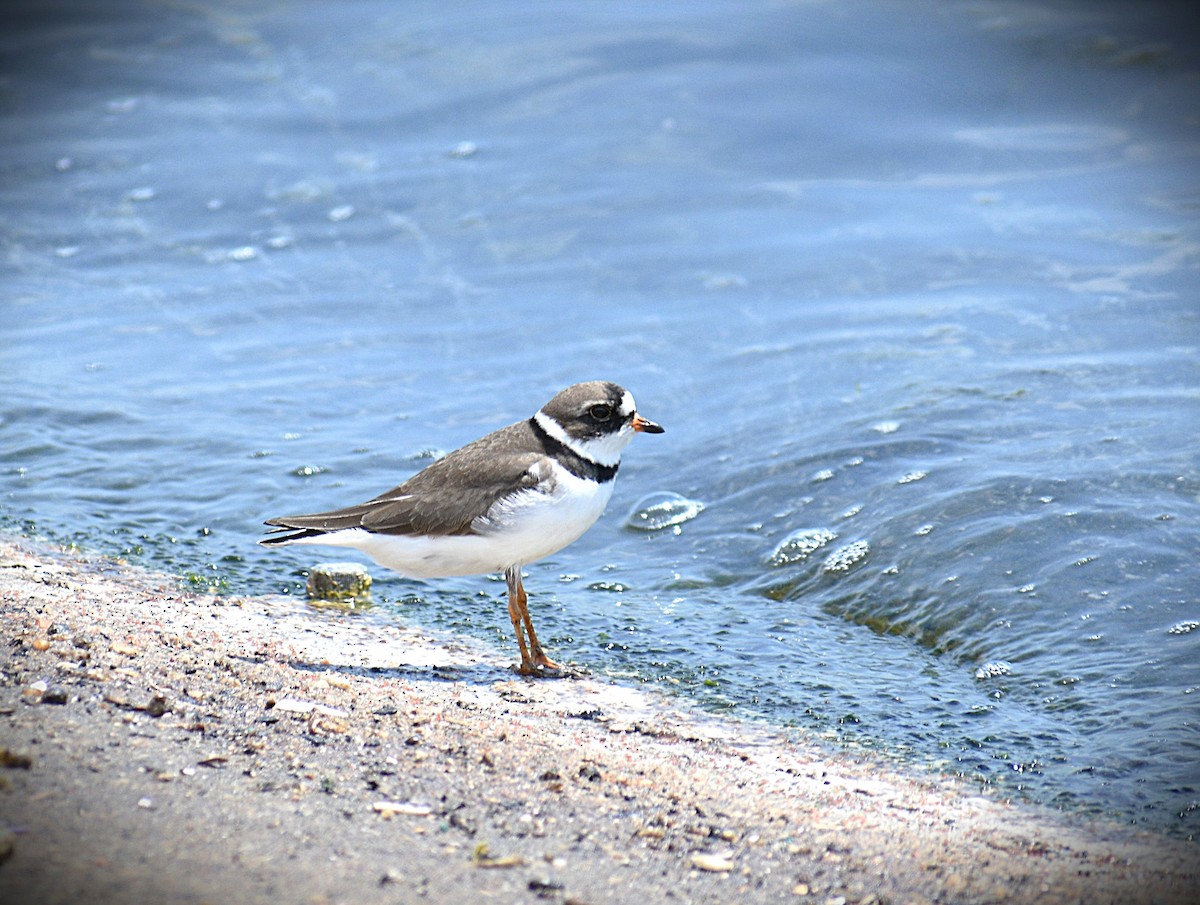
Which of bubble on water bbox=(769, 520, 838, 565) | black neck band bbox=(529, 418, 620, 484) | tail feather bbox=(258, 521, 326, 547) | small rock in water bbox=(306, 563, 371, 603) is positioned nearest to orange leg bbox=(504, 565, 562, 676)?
black neck band bbox=(529, 418, 620, 484)

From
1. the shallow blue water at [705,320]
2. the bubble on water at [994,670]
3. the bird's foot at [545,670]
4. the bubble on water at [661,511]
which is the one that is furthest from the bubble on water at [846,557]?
the bird's foot at [545,670]

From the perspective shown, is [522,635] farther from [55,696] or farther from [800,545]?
[800,545]

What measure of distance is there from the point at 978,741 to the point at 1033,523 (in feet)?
7.38

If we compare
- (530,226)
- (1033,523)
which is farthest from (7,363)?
(1033,523)

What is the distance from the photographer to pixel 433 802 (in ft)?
13.1

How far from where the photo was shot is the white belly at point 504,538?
5707mm

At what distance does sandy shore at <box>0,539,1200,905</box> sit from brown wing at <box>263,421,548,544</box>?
67 centimetres

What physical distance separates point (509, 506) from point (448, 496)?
1.11ft

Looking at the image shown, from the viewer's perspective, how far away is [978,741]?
518 cm

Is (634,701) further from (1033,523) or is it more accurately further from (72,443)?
(72,443)

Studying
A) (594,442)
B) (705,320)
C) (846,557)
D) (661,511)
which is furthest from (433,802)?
(705,320)

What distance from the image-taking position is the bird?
5734 millimetres

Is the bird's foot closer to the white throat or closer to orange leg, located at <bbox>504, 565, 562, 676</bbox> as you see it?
orange leg, located at <bbox>504, 565, 562, 676</bbox>

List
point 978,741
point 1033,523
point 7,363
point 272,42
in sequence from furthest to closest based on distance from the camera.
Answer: point 272,42, point 7,363, point 1033,523, point 978,741
